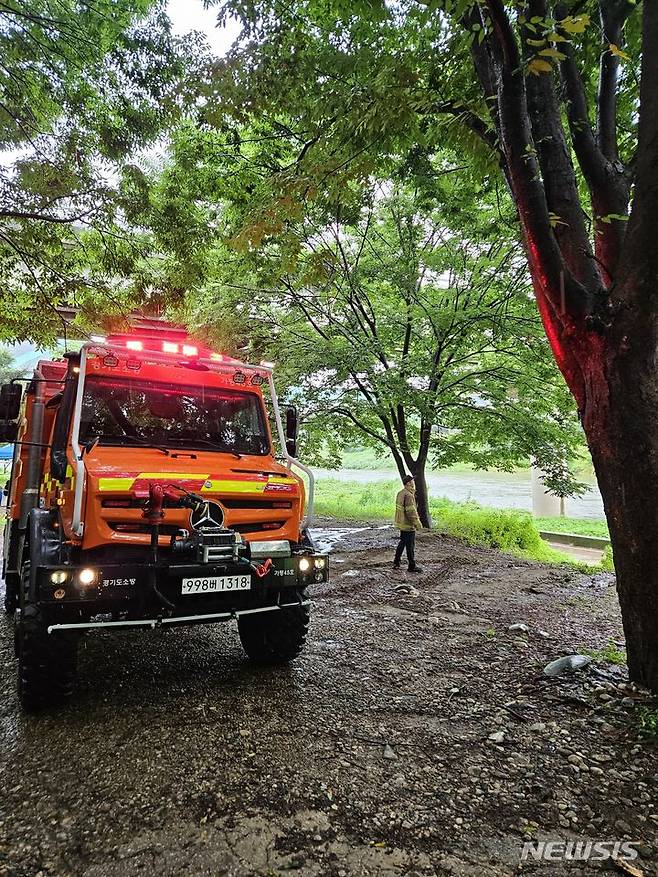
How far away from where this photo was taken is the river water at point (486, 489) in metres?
21.9

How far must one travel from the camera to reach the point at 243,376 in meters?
5.16

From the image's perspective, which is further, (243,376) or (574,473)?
(574,473)

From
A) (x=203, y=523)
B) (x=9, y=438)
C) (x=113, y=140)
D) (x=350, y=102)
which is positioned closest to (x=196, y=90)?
(x=113, y=140)

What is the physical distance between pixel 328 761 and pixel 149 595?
1621mm

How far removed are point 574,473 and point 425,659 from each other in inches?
291

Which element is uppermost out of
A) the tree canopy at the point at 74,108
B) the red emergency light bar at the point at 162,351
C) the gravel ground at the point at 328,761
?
the tree canopy at the point at 74,108

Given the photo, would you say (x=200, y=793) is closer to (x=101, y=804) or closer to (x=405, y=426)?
(x=101, y=804)

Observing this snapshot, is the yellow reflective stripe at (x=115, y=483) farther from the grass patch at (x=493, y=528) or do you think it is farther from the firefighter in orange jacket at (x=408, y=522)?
the grass patch at (x=493, y=528)

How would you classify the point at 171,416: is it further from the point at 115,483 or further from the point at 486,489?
the point at 486,489

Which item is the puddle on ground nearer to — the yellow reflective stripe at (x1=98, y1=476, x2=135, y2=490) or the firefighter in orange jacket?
the firefighter in orange jacket

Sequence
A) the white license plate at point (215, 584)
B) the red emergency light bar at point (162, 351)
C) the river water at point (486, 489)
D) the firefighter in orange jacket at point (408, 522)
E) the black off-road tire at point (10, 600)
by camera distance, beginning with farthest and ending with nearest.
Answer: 1. the river water at point (486, 489)
2. the firefighter in orange jacket at point (408, 522)
3. the black off-road tire at point (10, 600)
4. the red emergency light bar at point (162, 351)
5. the white license plate at point (215, 584)

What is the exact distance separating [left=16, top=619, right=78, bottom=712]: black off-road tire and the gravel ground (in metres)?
0.16

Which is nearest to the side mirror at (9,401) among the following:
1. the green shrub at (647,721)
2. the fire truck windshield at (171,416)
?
the fire truck windshield at (171,416)

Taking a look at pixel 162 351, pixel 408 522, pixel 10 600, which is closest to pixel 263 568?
pixel 162 351
